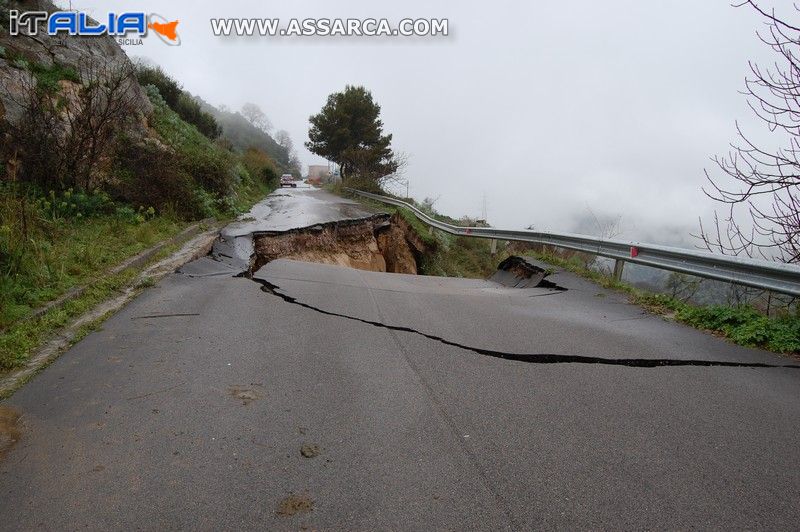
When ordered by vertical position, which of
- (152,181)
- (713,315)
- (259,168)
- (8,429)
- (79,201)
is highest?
(259,168)

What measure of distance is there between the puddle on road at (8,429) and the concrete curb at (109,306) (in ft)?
0.99

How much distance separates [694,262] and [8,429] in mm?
6829

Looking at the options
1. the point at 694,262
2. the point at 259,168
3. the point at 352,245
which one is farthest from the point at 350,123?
the point at 694,262

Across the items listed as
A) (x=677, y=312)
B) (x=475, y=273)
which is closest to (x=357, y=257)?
(x=475, y=273)

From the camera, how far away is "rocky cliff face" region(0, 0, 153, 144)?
859 cm

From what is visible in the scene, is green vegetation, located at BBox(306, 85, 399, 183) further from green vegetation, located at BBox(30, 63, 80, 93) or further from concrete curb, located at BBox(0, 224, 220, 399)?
concrete curb, located at BBox(0, 224, 220, 399)

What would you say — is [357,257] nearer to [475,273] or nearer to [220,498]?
[475,273]

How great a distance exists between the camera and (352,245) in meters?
14.1

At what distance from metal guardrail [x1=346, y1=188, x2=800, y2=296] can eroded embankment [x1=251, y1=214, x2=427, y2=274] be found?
233 inches

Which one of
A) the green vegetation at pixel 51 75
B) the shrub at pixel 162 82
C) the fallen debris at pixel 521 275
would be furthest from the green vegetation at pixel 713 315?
the shrub at pixel 162 82

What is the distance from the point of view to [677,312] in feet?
17.3

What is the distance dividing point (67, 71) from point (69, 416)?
37.2ft

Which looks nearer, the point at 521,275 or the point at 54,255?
the point at 54,255

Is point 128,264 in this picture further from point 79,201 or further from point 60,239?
point 79,201
